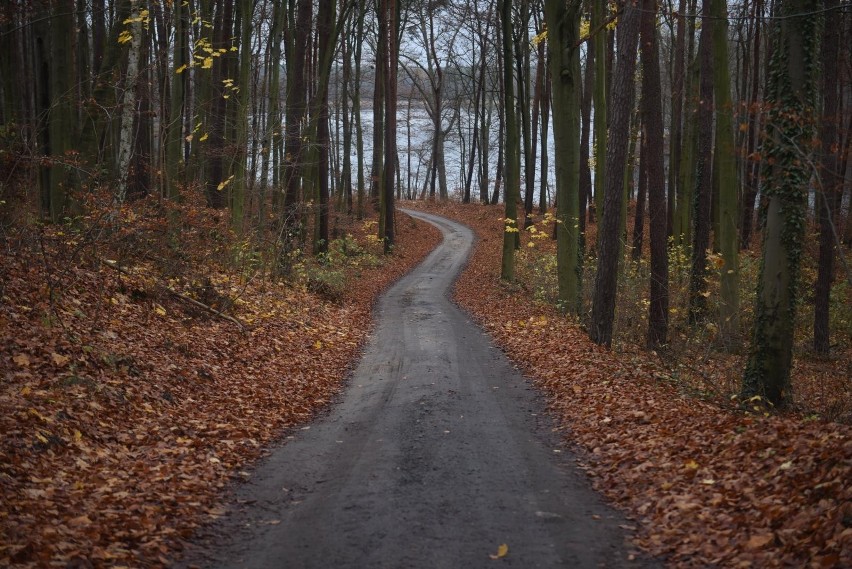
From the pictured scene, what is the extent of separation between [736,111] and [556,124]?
30.1 feet

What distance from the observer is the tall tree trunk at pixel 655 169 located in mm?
15127

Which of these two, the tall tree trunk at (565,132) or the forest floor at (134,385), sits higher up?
the tall tree trunk at (565,132)

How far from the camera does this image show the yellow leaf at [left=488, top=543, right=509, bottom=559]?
517cm

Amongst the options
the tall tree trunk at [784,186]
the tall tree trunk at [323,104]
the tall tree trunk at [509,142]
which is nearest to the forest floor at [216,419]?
the tall tree trunk at [784,186]

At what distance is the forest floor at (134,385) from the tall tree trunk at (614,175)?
17.1ft

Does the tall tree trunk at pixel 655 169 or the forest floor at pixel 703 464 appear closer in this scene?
the forest floor at pixel 703 464

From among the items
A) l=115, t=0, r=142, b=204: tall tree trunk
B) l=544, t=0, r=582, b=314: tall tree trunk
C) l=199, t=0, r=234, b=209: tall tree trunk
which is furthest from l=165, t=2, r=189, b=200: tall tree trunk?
l=544, t=0, r=582, b=314: tall tree trunk

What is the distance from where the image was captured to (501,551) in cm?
525

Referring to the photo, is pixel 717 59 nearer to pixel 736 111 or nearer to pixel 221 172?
pixel 736 111

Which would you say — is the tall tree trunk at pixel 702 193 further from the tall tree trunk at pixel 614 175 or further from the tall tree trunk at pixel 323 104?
the tall tree trunk at pixel 323 104

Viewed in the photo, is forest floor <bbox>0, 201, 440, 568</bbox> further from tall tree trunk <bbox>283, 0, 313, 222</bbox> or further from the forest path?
tall tree trunk <bbox>283, 0, 313, 222</bbox>

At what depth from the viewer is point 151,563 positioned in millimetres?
5012

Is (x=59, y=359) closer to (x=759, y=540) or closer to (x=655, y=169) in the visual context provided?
(x=759, y=540)

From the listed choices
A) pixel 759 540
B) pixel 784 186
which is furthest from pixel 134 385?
pixel 784 186
